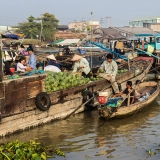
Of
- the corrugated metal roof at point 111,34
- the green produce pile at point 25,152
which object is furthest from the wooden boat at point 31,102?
the corrugated metal roof at point 111,34

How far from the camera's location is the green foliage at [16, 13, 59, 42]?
45944 millimetres

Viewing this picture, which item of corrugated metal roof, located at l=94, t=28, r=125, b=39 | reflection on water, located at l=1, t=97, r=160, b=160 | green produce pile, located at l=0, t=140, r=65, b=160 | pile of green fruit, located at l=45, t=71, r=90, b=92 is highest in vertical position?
corrugated metal roof, located at l=94, t=28, r=125, b=39

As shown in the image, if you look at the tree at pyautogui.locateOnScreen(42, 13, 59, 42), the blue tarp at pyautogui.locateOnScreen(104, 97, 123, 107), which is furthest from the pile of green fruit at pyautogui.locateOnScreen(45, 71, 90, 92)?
the tree at pyautogui.locateOnScreen(42, 13, 59, 42)

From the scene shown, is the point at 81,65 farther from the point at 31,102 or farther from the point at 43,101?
the point at 31,102

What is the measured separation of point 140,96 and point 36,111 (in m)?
4.30

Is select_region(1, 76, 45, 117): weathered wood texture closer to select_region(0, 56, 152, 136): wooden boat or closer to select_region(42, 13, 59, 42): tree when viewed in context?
select_region(0, 56, 152, 136): wooden boat

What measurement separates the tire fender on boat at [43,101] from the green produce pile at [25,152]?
197cm

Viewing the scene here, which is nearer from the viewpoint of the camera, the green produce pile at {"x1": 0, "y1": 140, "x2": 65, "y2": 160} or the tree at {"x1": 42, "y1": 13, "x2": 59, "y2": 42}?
the green produce pile at {"x1": 0, "y1": 140, "x2": 65, "y2": 160}

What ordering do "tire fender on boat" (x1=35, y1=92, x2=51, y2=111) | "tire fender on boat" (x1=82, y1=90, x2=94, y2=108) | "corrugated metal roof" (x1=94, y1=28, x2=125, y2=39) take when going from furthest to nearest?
"corrugated metal roof" (x1=94, y1=28, x2=125, y2=39)
"tire fender on boat" (x1=82, y1=90, x2=94, y2=108)
"tire fender on boat" (x1=35, y1=92, x2=51, y2=111)

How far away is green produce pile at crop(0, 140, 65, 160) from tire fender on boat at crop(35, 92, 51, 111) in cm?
197

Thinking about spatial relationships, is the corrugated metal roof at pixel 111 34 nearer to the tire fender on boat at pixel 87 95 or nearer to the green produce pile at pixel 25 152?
the tire fender on boat at pixel 87 95

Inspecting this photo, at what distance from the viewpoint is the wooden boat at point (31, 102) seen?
26.7 feet

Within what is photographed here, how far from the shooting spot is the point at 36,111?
29.8 ft

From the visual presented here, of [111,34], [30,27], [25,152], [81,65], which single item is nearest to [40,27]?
[30,27]
